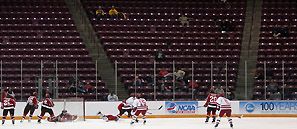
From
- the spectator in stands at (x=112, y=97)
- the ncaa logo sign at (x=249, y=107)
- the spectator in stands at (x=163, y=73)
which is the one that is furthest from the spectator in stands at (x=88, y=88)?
the ncaa logo sign at (x=249, y=107)

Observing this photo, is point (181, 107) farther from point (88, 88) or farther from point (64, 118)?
point (64, 118)

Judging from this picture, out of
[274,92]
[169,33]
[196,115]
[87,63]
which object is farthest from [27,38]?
[274,92]

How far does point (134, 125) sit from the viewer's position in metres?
16.9

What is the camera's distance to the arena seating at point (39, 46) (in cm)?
2142

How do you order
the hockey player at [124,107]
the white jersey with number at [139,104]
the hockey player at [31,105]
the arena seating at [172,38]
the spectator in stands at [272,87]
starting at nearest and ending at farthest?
the white jersey with number at [139,104] → the hockey player at [31,105] → the hockey player at [124,107] → the spectator in stands at [272,87] → the arena seating at [172,38]

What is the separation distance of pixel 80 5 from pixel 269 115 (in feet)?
32.0

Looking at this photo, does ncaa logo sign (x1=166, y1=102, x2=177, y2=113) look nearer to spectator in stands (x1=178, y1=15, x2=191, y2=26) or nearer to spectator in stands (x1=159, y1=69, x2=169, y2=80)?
spectator in stands (x1=159, y1=69, x2=169, y2=80)

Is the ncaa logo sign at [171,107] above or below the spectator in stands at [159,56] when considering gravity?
below

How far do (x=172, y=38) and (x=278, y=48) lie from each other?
4.28m

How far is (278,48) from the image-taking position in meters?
25.1

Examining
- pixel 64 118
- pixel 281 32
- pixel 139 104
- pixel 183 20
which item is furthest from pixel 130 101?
pixel 281 32

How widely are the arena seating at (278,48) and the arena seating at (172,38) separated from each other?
975 millimetres

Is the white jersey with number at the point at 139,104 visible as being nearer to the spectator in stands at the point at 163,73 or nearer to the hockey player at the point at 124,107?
the hockey player at the point at 124,107

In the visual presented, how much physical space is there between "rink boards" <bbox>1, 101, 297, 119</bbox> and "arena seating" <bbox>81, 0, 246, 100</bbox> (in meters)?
0.72
